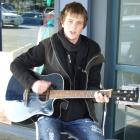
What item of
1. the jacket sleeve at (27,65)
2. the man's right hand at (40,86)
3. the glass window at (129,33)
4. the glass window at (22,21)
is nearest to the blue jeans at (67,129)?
the man's right hand at (40,86)

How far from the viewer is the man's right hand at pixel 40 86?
145 inches

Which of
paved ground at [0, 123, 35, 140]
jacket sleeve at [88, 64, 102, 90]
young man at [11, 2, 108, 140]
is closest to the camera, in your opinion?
young man at [11, 2, 108, 140]

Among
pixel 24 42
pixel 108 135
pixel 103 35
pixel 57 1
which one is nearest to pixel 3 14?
pixel 24 42

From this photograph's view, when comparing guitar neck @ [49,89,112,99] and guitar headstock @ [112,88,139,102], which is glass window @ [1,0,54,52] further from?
guitar headstock @ [112,88,139,102]

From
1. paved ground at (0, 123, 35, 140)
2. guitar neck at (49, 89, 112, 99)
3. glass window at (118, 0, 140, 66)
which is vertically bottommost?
paved ground at (0, 123, 35, 140)

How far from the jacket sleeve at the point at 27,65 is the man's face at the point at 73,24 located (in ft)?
0.99

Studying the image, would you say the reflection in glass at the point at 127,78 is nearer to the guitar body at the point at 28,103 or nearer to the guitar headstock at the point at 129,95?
the guitar body at the point at 28,103

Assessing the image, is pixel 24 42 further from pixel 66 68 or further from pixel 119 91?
pixel 119 91

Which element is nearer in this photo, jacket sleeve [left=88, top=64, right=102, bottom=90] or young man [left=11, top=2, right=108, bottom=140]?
young man [left=11, top=2, right=108, bottom=140]

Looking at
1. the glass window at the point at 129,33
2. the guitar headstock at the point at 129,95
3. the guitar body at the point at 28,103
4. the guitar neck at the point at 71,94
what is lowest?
the guitar body at the point at 28,103

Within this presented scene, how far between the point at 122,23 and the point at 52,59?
117 cm

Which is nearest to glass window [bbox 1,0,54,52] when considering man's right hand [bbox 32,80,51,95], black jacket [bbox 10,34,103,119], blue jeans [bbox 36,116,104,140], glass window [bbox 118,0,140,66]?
glass window [bbox 118,0,140,66]

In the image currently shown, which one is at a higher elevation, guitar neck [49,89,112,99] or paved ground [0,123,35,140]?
guitar neck [49,89,112,99]

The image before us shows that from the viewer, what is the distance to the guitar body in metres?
3.74
